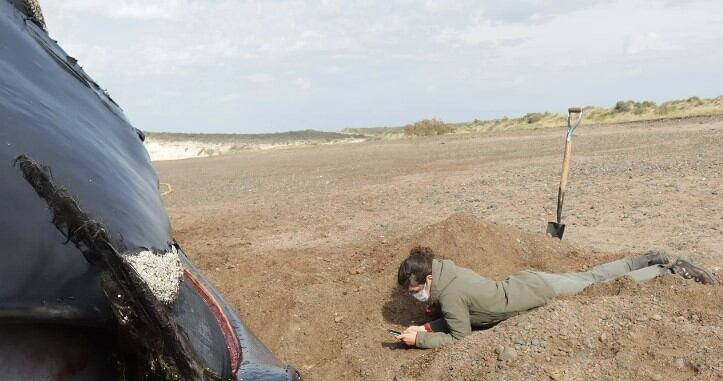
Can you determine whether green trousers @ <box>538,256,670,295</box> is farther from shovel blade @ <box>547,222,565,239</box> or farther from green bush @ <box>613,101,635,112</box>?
green bush @ <box>613,101,635,112</box>

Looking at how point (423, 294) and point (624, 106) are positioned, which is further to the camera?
point (624, 106)

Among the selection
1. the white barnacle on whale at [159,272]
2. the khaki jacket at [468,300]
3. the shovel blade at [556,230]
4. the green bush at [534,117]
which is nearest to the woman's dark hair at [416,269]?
the khaki jacket at [468,300]

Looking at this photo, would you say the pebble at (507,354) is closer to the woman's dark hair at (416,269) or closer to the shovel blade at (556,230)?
the woman's dark hair at (416,269)

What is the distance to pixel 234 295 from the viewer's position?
600 centimetres

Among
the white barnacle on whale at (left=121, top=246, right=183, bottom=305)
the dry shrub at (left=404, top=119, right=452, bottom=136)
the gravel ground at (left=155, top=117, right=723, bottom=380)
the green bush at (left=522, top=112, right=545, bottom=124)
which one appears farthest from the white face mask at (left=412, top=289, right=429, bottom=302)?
the green bush at (left=522, top=112, right=545, bottom=124)

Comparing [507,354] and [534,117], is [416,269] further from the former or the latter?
[534,117]

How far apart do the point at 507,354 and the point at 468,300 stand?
709mm

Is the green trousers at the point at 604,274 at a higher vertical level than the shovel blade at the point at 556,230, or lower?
higher

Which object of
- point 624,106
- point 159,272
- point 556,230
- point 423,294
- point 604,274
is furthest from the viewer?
point 624,106

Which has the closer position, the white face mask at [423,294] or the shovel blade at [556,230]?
the white face mask at [423,294]

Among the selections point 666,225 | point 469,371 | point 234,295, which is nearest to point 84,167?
point 469,371

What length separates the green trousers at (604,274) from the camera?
16.0 ft

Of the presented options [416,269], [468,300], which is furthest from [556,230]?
[416,269]

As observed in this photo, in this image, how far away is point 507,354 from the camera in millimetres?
3822
